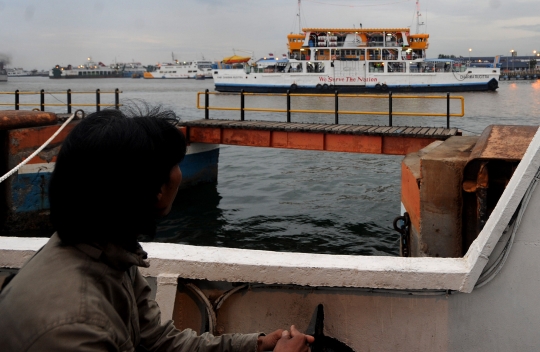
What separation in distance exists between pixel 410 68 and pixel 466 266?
62429 millimetres

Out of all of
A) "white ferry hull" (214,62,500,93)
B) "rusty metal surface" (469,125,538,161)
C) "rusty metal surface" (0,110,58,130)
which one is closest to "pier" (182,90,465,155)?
"rusty metal surface" (0,110,58,130)

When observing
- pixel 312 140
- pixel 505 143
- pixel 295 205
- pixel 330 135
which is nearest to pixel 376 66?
pixel 295 205

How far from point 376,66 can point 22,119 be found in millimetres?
54394

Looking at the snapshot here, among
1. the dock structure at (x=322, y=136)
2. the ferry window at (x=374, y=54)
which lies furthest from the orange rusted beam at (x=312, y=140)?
the ferry window at (x=374, y=54)

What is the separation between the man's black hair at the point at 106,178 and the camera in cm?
141

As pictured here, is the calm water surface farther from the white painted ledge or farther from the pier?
the white painted ledge

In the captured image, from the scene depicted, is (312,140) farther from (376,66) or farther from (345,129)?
(376,66)

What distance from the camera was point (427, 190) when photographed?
4.61 m

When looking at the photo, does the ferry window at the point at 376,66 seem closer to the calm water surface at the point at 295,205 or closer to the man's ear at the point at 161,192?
the calm water surface at the point at 295,205

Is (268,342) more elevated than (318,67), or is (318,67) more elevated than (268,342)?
(318,67)

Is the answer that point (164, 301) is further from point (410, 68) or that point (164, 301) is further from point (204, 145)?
point (410, 68)

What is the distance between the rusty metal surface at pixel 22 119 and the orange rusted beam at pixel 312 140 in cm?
341

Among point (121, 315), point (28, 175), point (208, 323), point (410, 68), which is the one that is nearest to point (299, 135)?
point (28, 175)

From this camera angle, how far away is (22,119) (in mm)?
10586
